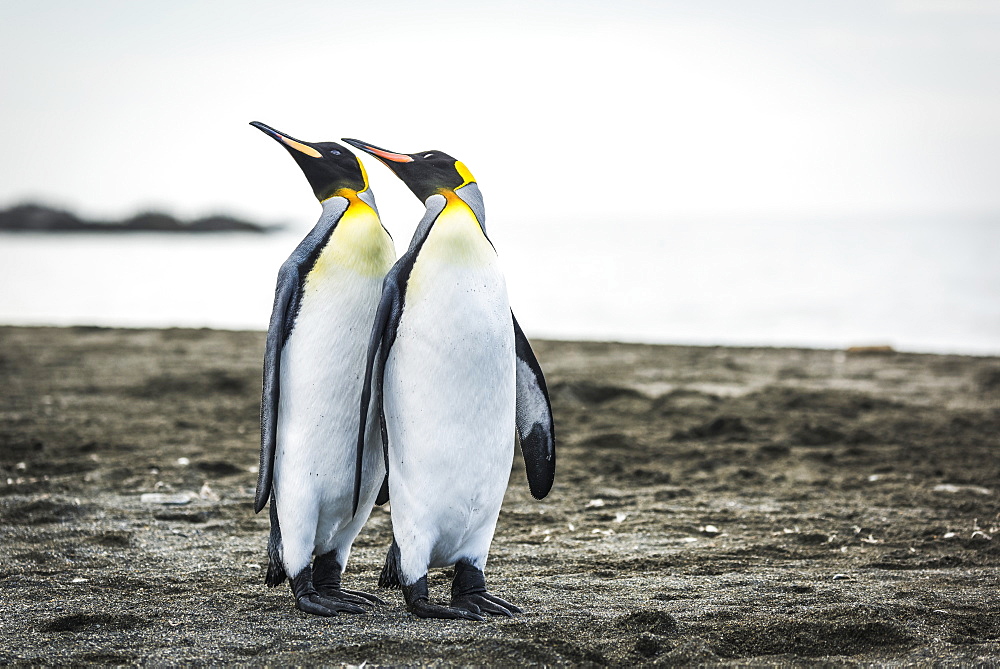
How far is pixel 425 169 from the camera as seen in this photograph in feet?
11.1

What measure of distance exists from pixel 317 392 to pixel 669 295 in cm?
1676

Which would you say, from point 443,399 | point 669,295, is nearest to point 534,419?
point 443,399

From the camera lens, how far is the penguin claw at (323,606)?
3154 mm

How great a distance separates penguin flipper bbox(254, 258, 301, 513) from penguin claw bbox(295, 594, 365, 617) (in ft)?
1.09

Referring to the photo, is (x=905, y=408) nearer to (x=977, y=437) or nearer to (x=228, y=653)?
(x=977, y=437)

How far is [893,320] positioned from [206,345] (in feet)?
34.3

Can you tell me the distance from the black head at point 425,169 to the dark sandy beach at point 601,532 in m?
1.42

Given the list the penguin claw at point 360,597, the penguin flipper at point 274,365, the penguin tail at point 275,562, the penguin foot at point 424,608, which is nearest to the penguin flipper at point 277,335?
the penguin flipper at point 274,365

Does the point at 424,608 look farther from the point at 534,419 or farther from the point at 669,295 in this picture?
the point at 669,295

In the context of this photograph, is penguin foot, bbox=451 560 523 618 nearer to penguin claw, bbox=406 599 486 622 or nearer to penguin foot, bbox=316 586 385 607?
penguin claw, bbox=406 599 486 622

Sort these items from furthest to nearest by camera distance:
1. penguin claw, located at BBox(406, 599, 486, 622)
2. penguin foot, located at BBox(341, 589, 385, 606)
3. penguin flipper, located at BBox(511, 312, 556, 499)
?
penguin flipper, located at BBox(511, 312, 556, 499) < penguin foot, located at BBox(341, 589, 385, 606) < penguin claw, located at BBox(406, 599, 486, 622)

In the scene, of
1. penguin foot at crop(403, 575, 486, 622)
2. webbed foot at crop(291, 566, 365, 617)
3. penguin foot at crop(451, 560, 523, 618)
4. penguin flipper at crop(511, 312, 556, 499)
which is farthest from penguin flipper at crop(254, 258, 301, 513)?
penguin flipper at crop(511, 312, 556, 499)

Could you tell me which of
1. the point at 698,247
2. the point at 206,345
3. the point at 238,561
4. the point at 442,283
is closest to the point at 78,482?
the point at 238,561

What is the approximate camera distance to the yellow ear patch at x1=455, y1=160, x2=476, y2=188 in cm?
338
